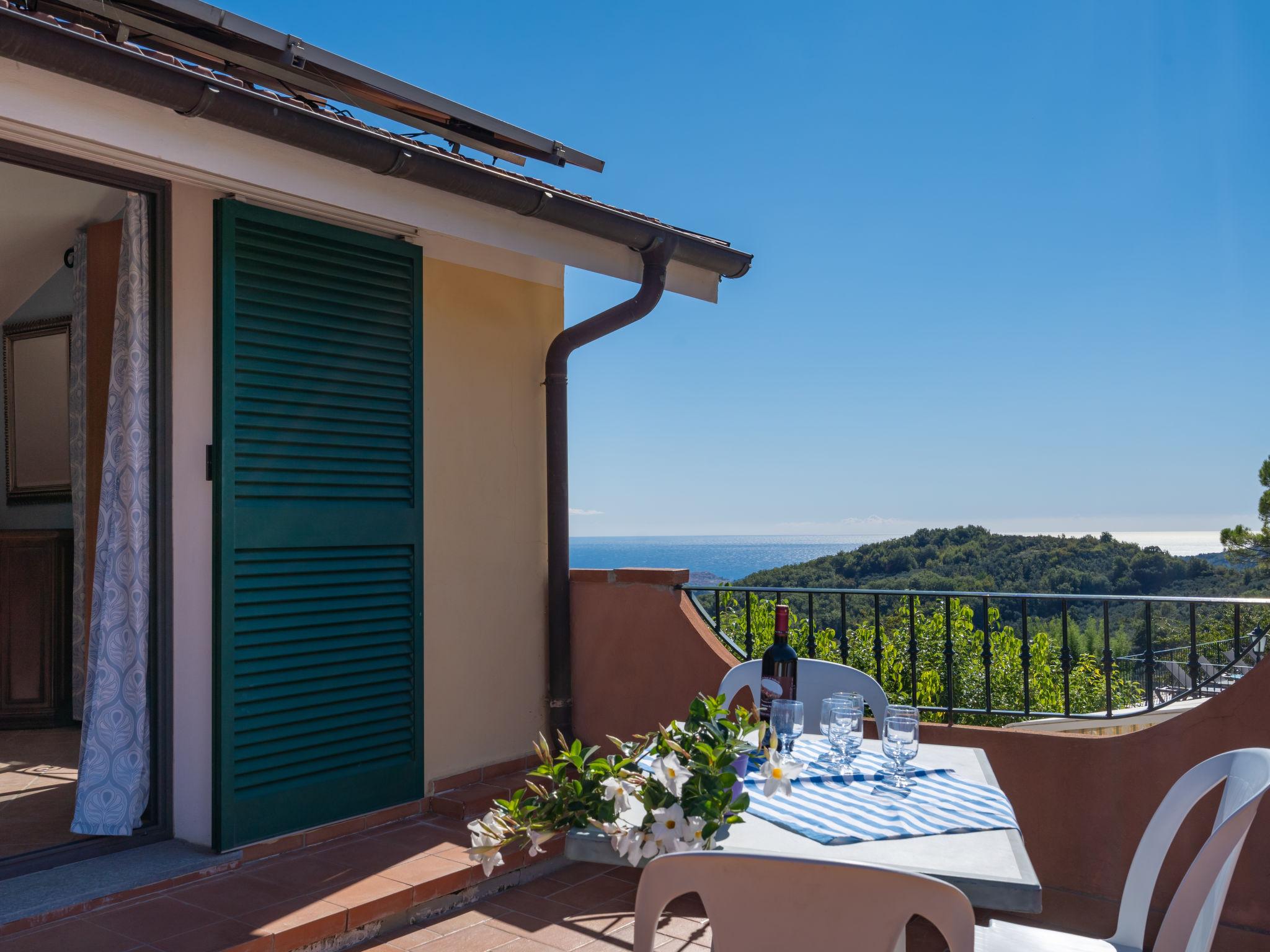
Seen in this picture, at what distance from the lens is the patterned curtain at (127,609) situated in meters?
3.01

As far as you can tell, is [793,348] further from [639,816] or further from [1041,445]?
[639,816]

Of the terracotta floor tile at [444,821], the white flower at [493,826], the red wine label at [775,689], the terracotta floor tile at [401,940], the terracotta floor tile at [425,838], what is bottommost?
the terracotta floor tile at [401,940]

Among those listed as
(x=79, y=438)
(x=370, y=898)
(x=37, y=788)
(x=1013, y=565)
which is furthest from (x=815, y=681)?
(x=1013, y=565)

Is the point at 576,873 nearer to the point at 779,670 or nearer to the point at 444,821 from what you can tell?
the point at 444,821

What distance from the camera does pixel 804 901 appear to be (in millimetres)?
1060

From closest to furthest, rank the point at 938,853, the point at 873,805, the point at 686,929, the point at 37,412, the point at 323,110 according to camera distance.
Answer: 1. the point at 938,853
2. the point at 873,805
3. the point at 686,929
4. the point at 323,110
5. the point at 37,412

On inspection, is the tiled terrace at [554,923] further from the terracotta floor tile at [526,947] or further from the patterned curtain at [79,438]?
the patterned curtain at [79,438]

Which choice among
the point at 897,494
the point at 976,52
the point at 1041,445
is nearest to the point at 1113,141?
the point at 976,52

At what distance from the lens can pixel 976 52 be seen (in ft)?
64.8

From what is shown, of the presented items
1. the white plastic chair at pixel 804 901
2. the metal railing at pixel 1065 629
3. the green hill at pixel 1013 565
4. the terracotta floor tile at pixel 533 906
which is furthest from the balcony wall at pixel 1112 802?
the green hill at pixel 1013 565

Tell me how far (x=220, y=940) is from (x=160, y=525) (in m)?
1.29

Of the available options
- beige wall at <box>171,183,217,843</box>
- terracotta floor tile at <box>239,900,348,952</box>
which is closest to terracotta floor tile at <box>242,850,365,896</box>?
terracotta floor tile at <box>239,900,348,952</box>

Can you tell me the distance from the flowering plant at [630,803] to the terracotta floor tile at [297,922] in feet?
5.04

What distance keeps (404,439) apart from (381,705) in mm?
1018
